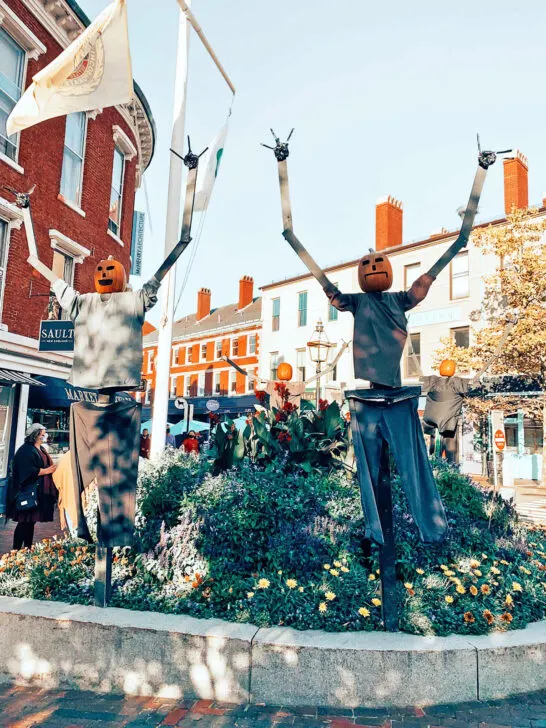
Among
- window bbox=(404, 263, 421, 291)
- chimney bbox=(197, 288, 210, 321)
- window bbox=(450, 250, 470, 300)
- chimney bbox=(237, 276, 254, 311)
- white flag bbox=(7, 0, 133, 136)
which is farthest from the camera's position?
chimney bbox=(197, 288, 210, 321)

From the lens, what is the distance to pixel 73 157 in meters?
15.5

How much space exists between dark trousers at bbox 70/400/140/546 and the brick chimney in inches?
933

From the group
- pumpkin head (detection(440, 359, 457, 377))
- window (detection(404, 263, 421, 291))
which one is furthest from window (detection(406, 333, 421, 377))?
pumpkin head (detection(440, 359, 457, 377))

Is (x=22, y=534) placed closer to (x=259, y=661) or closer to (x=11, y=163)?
(x=259, y=661)

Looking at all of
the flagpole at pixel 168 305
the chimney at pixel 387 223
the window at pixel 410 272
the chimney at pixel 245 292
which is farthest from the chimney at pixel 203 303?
the flagpole at pixel 168 305

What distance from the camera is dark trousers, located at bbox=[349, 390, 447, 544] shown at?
12.1ft

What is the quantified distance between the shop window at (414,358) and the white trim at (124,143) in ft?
49.4

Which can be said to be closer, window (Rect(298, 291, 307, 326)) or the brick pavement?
the brick pavement

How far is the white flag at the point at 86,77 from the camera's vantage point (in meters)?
4.93

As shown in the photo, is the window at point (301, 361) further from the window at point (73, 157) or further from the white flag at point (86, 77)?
the white flag at point (86, 77)

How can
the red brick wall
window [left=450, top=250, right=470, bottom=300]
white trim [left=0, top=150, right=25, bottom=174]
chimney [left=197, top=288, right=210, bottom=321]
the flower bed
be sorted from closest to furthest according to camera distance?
the flower bed → white trim [left=0, top=150, right=25, bottom=174] → the red brick wall → window [left=450, top=250, right=470, bottom=300] → chimney [left=197, top=288, right=210, bottom=321]

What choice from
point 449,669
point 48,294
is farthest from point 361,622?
point 48,294

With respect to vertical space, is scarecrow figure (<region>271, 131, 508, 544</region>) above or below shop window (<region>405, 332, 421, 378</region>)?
→ below

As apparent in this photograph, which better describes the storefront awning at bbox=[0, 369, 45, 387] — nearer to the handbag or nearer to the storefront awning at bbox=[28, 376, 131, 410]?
the storefront awning at bbox=[28, 376, 131, 410]
